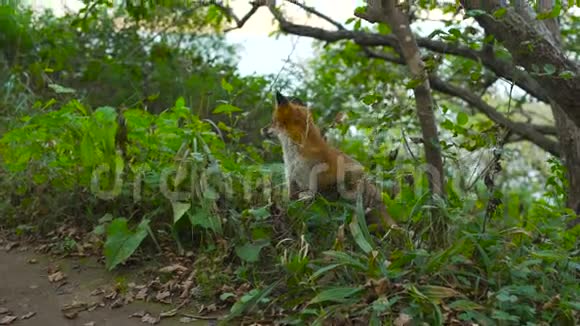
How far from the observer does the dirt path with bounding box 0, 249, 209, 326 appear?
467 cm

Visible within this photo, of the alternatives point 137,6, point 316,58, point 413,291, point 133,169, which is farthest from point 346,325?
point 316,58

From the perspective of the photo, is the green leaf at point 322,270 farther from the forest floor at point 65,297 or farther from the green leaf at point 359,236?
the forest floor at point 65,297

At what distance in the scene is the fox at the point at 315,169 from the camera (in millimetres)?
5254

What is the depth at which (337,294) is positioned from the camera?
4.15 m

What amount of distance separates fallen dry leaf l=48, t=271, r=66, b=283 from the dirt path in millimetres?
28

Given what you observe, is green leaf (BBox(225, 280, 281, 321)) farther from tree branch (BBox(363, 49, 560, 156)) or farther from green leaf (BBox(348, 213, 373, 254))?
tree branch (BBox(363, 49, 560, 156))

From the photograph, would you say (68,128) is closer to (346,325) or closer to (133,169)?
(133,169)

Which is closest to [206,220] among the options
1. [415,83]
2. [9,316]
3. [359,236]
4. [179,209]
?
[179,209]

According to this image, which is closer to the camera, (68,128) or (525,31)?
(525,31)

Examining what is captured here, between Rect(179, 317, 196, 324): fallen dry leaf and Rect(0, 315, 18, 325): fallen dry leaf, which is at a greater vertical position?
Rect(0, 315, 18, 325): fallen dry leaf

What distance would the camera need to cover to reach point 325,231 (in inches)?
197

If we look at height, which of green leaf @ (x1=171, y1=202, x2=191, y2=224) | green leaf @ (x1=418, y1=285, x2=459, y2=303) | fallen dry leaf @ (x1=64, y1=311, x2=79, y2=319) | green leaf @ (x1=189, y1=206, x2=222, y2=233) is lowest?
fallen dry leaf @ (x1=64, y1=311, x2=79, y2=319)

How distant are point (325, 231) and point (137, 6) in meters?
3.92

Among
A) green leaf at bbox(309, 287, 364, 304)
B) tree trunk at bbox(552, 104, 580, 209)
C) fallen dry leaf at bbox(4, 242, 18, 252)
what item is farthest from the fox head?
tree trunk at bbox(552, 104, 580, 209)
